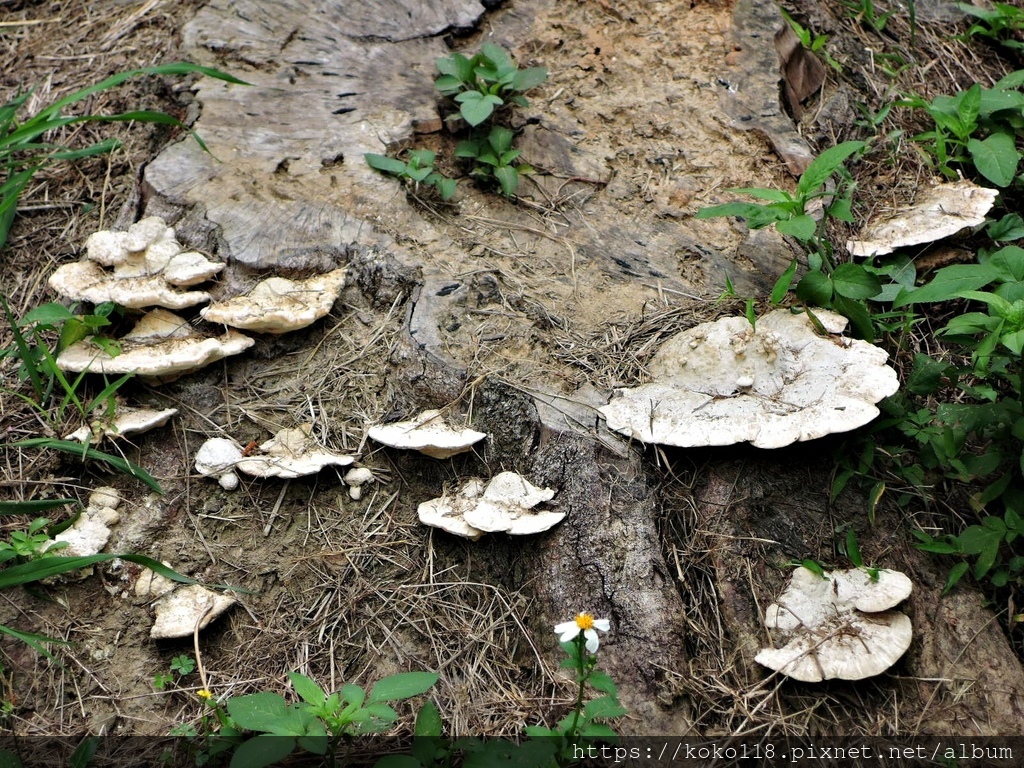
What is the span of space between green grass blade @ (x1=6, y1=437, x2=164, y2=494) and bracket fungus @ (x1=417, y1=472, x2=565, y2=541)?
3.45ft

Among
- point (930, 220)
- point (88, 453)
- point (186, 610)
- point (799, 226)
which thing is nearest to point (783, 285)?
point (799, 226)

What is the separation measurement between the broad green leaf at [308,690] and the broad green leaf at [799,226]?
2.20 m

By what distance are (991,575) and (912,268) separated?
4.53ft

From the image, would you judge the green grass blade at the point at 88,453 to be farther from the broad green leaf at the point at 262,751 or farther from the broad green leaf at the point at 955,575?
the broad green leaf at the point at 955,575

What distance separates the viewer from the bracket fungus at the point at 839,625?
2.40 m

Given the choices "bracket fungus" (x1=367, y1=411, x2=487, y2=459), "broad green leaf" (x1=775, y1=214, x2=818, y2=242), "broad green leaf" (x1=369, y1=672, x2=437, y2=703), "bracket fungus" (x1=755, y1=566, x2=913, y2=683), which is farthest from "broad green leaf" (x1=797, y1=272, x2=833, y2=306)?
"broad green leaf" (x1=369, y1=672, x2=437, y2=703)

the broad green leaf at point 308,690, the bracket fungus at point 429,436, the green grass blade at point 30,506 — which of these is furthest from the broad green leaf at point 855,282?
the green grass blade at point 30,506

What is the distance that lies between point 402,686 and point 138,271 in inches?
81.6

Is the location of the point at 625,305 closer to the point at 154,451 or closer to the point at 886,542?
the point at 886,542

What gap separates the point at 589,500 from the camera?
8.99 ft

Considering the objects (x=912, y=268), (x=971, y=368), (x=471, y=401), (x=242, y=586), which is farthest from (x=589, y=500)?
(x=912, y=268)

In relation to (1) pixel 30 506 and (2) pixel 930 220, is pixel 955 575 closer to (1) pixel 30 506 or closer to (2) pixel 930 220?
(2) pixel 930 220

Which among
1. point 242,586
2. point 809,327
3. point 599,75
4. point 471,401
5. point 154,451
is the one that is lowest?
point 242,586

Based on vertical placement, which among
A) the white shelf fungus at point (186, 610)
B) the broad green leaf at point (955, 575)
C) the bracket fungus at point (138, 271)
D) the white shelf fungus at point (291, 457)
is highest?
the bracket fungus at point (138, 271)
